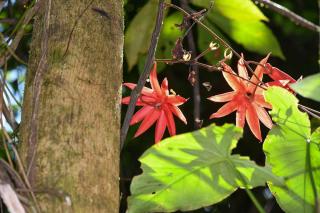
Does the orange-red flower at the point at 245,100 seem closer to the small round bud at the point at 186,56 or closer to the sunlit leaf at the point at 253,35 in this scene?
the small round bud at the point at 186,56

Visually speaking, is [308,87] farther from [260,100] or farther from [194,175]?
[260,100]

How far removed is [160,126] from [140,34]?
382 mm

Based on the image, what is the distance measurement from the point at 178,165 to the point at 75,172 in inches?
7.2

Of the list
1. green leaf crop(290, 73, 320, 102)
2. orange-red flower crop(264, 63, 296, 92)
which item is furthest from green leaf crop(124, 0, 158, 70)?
green leaf crop(290, 73, 320, 102)

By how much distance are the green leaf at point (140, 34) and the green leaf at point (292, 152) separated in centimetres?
50

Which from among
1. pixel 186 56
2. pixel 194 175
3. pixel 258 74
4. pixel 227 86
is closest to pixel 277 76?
pixel 258 74

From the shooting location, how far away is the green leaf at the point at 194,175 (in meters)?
0.75

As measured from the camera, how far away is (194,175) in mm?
792

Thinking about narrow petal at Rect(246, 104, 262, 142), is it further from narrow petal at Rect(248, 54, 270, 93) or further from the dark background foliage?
the dark background foliage

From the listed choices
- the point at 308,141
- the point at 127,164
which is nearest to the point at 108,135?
the point at 308,141

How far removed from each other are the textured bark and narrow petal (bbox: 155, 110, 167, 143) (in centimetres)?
26

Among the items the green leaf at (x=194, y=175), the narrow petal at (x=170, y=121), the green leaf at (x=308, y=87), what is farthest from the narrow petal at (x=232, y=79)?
the green leaf at (x=308, y=87)

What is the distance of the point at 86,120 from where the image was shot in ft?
2.18

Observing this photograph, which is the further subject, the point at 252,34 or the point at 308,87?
the point at 252,34
